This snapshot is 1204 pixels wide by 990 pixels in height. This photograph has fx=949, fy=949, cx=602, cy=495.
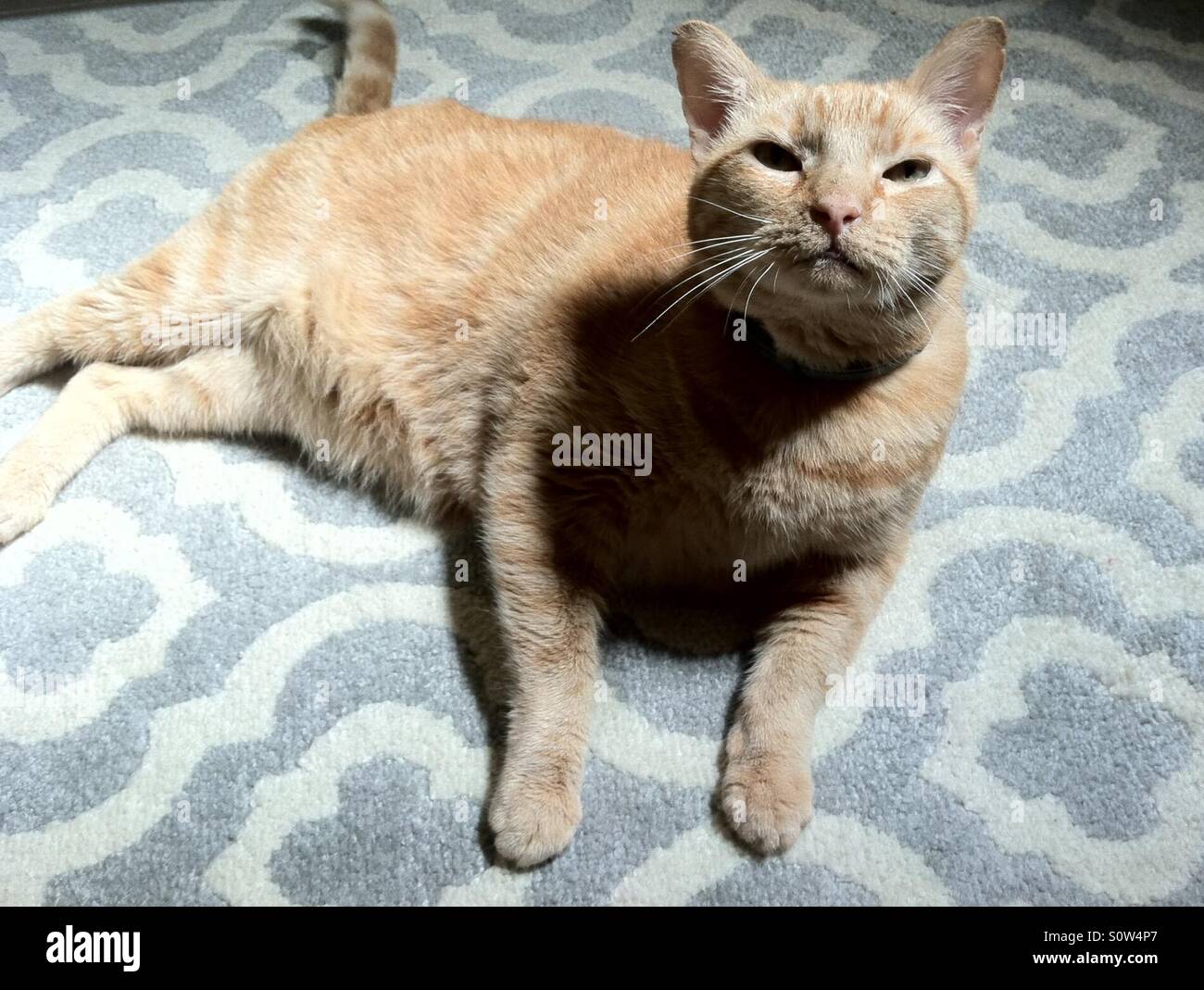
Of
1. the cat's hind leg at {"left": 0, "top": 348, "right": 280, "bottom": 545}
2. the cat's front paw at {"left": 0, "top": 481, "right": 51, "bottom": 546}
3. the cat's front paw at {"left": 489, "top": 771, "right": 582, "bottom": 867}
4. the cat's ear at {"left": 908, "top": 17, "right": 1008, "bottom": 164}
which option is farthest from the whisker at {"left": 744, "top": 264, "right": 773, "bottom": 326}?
the cat's front paw at {"left": 0, "top": 481, "right": 51, "bottom": 546}

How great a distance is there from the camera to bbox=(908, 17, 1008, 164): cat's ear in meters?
1.01

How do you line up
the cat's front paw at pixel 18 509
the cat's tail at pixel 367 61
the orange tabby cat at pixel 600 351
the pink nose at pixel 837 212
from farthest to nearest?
the cat's tail at pixel 367 61
the cat's front paw at pixel 18 509
the orange tabby cat at pixel 600 351
the pink nose at pixel 837 212

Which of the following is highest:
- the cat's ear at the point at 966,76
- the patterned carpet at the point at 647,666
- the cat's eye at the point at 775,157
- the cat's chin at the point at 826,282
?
the cat's ear at the point at 966,76

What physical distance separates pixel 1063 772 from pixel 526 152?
1.12 m

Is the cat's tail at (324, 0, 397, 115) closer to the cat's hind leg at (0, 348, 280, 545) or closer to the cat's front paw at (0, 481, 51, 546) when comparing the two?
the cat's hind leg at (0, 348, 280, 545)

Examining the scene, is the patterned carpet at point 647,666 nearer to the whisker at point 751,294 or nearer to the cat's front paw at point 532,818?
the cat's front paw at point 532,818

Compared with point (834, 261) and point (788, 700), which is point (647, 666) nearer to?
point (788, 700)

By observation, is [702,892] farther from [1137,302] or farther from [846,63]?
[846,63]

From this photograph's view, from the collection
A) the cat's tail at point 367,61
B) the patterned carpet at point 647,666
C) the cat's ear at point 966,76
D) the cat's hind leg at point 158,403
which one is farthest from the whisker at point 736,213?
the cat's tail at point 367,61

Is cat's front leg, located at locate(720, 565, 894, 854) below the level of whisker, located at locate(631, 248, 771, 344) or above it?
below

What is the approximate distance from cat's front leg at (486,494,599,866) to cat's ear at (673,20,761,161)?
0.50 m

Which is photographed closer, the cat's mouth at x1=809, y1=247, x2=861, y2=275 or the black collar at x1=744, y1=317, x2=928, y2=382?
the cat's mouth at x1=809, y1=247, x2=861, y2=275

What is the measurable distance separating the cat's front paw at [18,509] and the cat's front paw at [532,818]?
0.81 metres

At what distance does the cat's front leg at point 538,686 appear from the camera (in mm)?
1066
